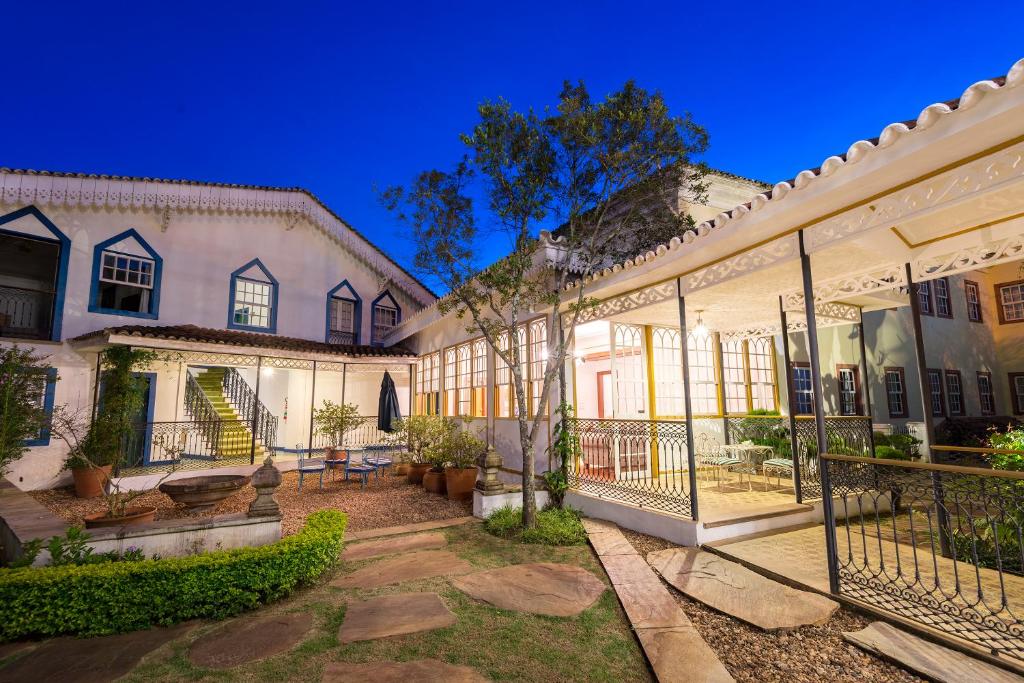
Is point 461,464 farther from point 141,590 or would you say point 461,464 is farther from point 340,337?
point 340,337

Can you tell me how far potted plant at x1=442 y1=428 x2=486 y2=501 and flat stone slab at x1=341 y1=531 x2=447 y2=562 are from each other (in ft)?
6.79

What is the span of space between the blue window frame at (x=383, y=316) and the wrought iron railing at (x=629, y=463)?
33.5 ft

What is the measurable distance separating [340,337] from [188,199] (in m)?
5.58

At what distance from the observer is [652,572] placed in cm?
471

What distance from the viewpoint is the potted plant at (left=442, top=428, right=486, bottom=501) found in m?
8.20

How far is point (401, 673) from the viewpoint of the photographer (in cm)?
292

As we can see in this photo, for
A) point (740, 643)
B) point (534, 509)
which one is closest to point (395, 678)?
point (740, 643)

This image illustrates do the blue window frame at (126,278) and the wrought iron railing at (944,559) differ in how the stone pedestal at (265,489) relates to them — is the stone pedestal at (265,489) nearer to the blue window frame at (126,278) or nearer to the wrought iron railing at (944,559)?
the wrought iron railing at (944,559)

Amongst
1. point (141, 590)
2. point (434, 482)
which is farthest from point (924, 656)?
point (434, 482)

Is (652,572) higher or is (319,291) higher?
(319,291)

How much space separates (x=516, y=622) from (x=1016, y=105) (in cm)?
463

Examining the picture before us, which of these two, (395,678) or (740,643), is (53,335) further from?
(740,643)

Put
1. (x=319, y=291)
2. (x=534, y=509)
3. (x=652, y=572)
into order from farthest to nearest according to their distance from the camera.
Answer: (x=319, y=291), (x=534, y=509), (x=652, y=572)

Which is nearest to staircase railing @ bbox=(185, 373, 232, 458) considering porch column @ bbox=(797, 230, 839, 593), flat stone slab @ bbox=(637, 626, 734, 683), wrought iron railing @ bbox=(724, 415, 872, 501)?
flat stone slab @ bbox=(637, 626, 734, 683)
